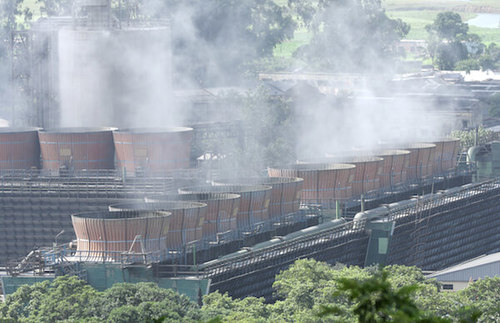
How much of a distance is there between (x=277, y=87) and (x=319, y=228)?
7886cm

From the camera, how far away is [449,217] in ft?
240

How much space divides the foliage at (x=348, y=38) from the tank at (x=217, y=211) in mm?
118556

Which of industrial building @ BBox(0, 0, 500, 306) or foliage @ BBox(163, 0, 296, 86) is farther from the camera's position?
foliage @ BBox(163, 0, 296, 86)

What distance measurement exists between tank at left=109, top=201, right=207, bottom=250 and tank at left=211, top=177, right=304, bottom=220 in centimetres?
875

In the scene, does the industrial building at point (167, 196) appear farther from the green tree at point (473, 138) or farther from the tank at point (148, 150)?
the green tree at point (473, 138)

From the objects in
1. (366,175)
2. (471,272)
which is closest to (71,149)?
(366,175)

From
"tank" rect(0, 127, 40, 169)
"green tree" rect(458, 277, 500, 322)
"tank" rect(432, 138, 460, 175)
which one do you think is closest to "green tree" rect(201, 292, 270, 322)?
"green tree" rect(458, 277, 500, 322)

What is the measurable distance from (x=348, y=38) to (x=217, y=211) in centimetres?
12266

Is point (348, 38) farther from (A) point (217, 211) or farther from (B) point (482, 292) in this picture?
(B) point (482, 292)

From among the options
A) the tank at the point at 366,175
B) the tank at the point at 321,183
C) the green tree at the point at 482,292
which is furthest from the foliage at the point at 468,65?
the green tree at the point at 482,292

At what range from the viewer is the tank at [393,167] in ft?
259

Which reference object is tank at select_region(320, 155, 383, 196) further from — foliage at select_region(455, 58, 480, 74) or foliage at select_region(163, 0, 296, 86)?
foliage at select_region(455, 58, 480, 74)

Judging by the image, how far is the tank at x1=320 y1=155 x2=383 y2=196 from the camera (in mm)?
74188

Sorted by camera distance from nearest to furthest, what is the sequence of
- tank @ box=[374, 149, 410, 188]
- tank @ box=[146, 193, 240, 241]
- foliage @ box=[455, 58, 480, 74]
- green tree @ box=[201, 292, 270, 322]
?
green tree @ box=[201, 292, 270, 322] → tank @ box=[146, 193, 240, 241] → tank @ box=[374, 149, 410, 188] → foliage @ box=[455, 58, 480, 74]
